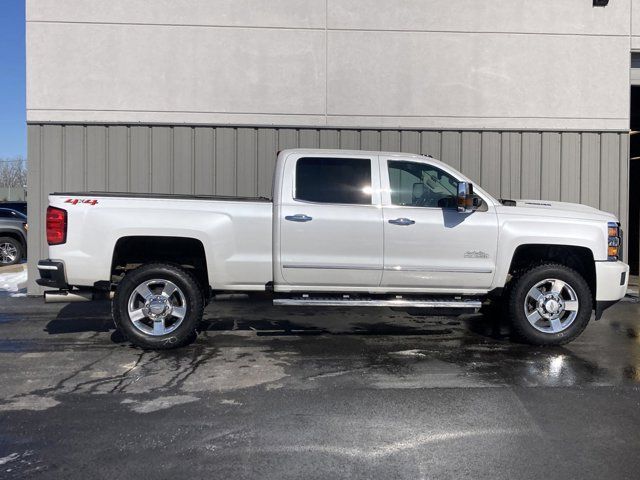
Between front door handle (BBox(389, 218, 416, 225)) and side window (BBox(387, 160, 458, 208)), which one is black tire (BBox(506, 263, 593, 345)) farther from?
front door handle (BBox(389, 218, 416, 225))

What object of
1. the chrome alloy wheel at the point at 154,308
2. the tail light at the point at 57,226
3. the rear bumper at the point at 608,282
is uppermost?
the tail light at the point at 57,226

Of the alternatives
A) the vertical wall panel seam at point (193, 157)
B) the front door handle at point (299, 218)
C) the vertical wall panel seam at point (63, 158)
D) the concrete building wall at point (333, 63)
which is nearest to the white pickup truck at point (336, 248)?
the front door handle at point (299, 218)

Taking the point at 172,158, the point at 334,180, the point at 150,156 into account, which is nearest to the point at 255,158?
the point at 172,158

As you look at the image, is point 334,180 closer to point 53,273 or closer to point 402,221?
point 402,221

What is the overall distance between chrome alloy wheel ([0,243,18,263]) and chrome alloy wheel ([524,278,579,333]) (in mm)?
13094

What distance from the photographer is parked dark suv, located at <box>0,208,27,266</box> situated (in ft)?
50.4

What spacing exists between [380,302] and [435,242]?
879 millimetres

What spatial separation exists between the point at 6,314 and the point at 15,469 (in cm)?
584

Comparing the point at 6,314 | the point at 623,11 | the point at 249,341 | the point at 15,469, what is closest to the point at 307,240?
the point at 249,341

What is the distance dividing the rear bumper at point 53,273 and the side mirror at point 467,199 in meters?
4.18

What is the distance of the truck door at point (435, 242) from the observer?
6.70m

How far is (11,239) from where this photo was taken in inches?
609

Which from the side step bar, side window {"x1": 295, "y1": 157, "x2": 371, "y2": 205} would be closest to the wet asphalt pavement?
the side step bar

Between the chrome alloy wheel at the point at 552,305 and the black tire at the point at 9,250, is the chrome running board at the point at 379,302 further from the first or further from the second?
the black tire at the point at 9,250
